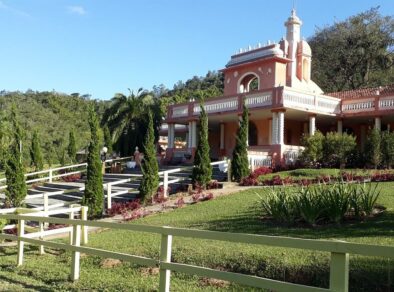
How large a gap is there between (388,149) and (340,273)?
1815cm

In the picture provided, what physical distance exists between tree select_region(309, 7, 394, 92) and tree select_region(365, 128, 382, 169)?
28229 mm

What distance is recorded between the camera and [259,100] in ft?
82.9

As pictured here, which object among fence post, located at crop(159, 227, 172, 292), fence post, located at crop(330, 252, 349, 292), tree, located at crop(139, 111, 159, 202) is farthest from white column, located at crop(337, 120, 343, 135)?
fence post, located at crop(330, 252, 349, 292)

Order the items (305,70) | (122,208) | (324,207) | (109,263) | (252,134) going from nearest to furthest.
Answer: (109,263) < (324,207) < (122,208) < (252,134) < (305,70)

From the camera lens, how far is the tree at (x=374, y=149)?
20844 millimetres

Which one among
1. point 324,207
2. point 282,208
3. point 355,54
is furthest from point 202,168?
point 355,54

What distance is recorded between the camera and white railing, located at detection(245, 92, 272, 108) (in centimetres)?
2468

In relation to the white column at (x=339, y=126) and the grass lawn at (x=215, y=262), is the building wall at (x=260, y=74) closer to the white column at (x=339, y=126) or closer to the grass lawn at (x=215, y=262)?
the white column at (x=339, y=126)

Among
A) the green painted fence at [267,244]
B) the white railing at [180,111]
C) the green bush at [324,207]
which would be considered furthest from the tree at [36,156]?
the green painted fence at [267,244]

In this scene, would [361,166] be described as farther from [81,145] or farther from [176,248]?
[81,145]

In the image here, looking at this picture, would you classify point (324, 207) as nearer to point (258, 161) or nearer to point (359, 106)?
point (258, 161)

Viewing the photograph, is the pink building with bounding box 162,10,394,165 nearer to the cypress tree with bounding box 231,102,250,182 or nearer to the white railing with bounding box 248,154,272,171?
the white railing with bounding box 248,154,272,171

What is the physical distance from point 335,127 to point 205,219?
59.7 feet

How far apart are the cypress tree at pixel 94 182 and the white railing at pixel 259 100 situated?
9.77m
